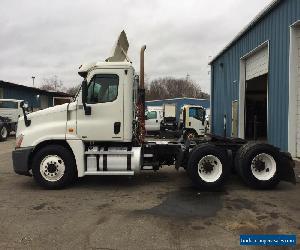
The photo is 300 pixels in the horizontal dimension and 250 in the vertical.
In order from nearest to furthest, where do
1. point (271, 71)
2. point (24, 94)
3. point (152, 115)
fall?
point (271, 71), point (152, 115), point (24, 94)

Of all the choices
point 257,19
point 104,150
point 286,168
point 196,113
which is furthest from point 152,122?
point 286,168

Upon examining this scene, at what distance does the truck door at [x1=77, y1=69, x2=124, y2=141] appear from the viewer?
26.4ft

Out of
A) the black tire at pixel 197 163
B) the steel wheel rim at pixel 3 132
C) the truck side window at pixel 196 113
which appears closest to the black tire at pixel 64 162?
the black tire at pixel 197 163

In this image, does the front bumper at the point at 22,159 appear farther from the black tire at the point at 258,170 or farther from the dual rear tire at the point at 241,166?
the black tire at the point at 258,170

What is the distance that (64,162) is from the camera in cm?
800

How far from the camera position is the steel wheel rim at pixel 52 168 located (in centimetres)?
802

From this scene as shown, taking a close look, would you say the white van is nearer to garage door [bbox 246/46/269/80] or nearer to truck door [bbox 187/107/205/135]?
truck door [bbox 187/107/205/135]

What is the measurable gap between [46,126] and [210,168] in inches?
147

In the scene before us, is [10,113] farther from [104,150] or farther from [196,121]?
[104,150]

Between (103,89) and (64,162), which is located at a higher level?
(103,89)

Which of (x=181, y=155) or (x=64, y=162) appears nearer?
(x=64, y=162)

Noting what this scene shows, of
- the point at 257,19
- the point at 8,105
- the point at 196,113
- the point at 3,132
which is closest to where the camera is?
the point at 257,19

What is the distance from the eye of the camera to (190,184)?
8758mm

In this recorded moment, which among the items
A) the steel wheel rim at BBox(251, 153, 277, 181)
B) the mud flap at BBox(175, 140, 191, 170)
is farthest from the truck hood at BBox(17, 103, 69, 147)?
the steel wheel rim at BBox(251, 153, 277, 181)
